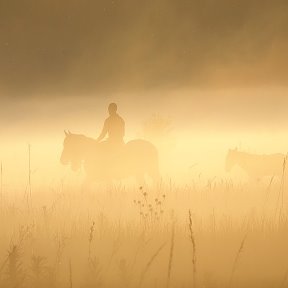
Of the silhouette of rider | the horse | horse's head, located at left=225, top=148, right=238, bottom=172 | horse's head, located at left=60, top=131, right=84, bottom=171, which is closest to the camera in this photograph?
the silhouette of rider

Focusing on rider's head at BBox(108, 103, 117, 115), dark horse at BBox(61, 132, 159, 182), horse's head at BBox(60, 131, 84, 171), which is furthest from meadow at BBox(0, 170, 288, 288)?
rider's head at BBox(108, 103, 117, 115)

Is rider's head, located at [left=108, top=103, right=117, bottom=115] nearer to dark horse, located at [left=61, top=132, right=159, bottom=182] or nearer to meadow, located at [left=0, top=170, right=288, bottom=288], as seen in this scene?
dark horse, located at [left=61, top=132, right=159, bottom=182]

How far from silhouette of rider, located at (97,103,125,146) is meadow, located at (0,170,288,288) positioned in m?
3.92

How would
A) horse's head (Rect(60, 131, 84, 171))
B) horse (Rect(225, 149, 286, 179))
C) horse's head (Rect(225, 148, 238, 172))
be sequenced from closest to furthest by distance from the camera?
1. horse's head (Rect(60, 131, 84, 171))
2. horse (Rect(225, 149, 286, 179))
3. horse's head (Rect(225, 148, 238, 172))

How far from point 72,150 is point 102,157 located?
2.65 ft

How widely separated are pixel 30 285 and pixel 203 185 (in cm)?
735

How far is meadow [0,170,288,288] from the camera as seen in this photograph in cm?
654

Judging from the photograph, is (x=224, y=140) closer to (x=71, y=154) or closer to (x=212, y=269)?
(x=71, y=154)

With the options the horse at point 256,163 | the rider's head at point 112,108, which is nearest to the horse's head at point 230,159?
the horse at point 256,163

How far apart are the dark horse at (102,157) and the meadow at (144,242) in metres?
3.73

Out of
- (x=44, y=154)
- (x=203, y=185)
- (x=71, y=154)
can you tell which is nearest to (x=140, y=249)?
(x=203, y=185)

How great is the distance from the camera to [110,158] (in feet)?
52.2

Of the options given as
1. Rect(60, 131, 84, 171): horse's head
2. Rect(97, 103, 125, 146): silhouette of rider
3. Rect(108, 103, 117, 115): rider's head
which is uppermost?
Rect(108, 103, 117, 115): rider's head

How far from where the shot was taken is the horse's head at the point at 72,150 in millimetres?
16000
